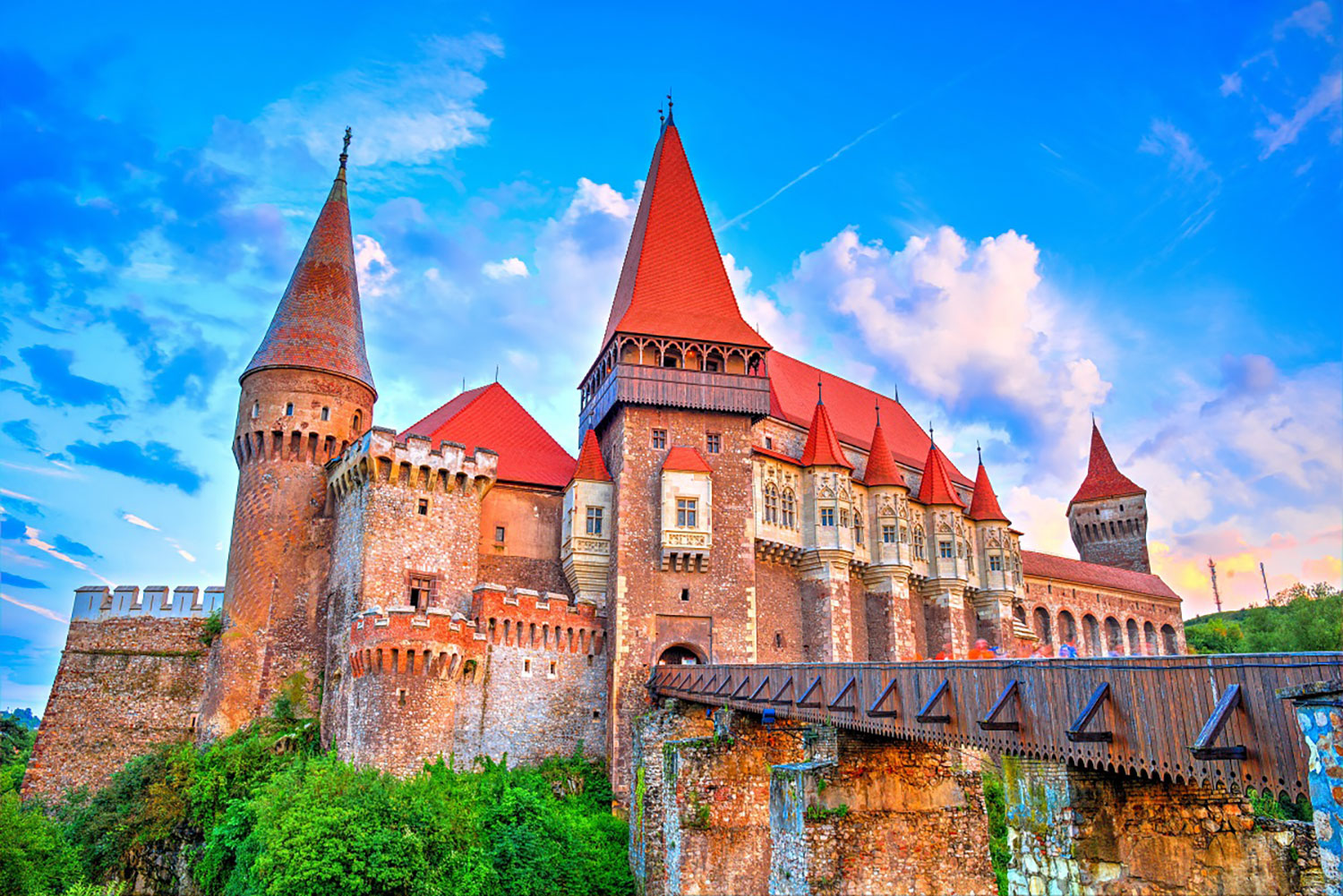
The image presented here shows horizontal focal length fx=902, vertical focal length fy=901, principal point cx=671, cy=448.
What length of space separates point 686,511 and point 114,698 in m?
19.4

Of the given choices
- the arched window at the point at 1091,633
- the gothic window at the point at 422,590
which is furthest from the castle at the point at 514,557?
the arched window at the point at 1091,633

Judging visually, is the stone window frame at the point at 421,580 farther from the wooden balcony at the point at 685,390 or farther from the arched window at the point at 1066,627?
the arched window at the point at 1066,627

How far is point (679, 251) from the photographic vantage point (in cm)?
3459

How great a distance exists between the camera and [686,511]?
2933cm

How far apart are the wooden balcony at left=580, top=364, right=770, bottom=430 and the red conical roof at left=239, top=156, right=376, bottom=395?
9.42m

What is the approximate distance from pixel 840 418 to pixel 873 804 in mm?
25259

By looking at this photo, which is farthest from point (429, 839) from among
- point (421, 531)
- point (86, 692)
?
point (86, 692)

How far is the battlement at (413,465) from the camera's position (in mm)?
27853

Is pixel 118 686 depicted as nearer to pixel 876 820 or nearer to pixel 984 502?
pixel 876 820

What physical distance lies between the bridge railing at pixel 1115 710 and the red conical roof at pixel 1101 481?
5187 centimetres

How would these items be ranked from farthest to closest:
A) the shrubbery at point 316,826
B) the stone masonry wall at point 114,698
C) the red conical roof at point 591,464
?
the red conical roof at point 591,464, the stone masonry wall at point 114,698, the shrubbery at point 316,826

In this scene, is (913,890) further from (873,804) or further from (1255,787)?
(1255,787)

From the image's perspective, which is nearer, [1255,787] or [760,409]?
[1255,787]

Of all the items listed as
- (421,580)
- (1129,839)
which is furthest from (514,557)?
(1129,839)
